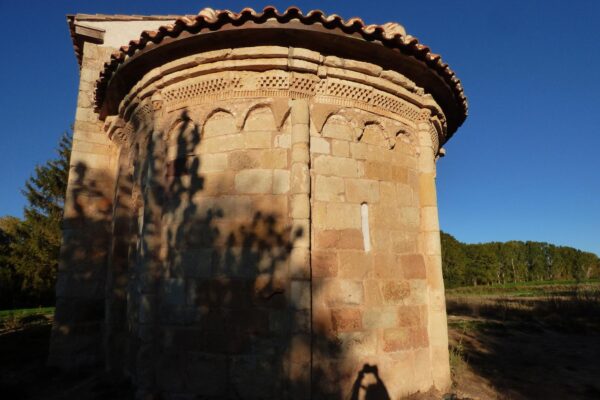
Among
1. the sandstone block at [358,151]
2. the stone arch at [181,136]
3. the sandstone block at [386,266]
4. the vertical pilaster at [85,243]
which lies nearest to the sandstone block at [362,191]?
the sandstone block at [358,151]

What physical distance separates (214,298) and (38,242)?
75.7 feet

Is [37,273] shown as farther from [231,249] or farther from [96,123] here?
[231,249]

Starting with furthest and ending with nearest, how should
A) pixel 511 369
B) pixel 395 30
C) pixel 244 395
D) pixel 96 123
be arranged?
pixel 96 123, pixel 511 369, pixel 395 30, pixel 244 395

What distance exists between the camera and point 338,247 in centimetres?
425

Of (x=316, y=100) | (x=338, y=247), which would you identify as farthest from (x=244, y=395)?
(x=316, y=100)

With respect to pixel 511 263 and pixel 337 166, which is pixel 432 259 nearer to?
pixel 337 166

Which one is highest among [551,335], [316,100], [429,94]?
[429,94]

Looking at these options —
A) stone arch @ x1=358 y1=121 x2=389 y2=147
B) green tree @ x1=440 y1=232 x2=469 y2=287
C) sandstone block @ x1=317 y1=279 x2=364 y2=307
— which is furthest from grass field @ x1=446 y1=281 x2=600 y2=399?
green tree @ x1=440 y1=232 x2=469 y2=287

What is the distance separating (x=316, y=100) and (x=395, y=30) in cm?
156

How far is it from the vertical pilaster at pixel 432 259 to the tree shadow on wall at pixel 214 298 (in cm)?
109

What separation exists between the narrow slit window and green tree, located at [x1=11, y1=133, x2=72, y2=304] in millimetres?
23321

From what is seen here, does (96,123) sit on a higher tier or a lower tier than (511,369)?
higher

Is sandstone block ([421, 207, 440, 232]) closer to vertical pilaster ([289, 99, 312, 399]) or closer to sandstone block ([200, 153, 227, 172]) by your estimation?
vertical pilaster ([289, 99, 312, 399])

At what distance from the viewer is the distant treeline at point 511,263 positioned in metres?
47.2
